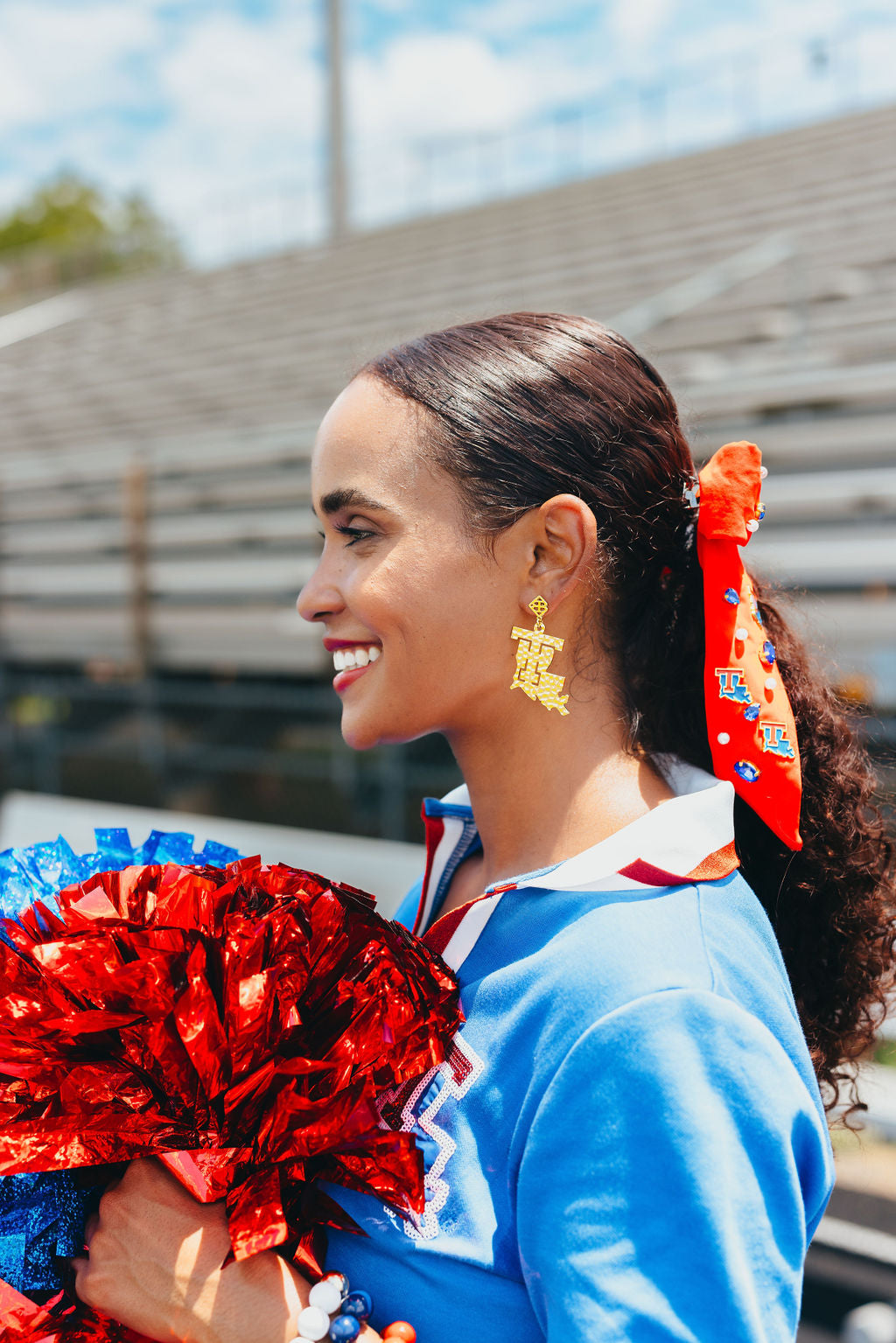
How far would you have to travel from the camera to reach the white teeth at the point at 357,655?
3.82 ft

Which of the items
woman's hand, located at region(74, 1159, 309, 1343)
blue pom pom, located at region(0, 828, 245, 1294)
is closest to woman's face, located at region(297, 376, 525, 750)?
blue pom pom, located at region(0, 828, 245, 1294)

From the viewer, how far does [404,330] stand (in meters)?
3.69

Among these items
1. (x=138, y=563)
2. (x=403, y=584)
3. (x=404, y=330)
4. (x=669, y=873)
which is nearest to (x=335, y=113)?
(x=138, y=563)

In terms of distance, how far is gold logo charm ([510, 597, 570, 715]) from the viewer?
1148mm

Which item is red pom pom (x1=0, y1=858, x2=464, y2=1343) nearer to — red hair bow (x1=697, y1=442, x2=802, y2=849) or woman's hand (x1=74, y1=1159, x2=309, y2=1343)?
woman's hand (x1=74, y1=1159, x2=309, y2=1343)

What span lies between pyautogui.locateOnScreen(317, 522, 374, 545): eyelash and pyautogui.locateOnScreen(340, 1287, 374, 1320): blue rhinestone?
699mm

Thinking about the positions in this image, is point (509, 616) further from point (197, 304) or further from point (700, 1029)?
point (197, 304)

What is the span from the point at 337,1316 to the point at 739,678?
71 cm

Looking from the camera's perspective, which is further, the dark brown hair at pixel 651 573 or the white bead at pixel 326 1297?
the dark brown hair at pixel 651 573

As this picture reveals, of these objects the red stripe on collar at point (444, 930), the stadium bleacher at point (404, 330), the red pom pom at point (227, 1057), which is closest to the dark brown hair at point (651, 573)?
the red stripe on collar at point (444, 930)

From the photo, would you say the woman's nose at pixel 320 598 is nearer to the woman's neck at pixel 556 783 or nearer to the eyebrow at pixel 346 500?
the eyebrow at pixel 346 500

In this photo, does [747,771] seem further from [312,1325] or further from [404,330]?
[404,330]

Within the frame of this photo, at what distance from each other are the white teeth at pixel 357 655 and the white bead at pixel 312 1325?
1.91ft

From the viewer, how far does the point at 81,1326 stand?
104cm
